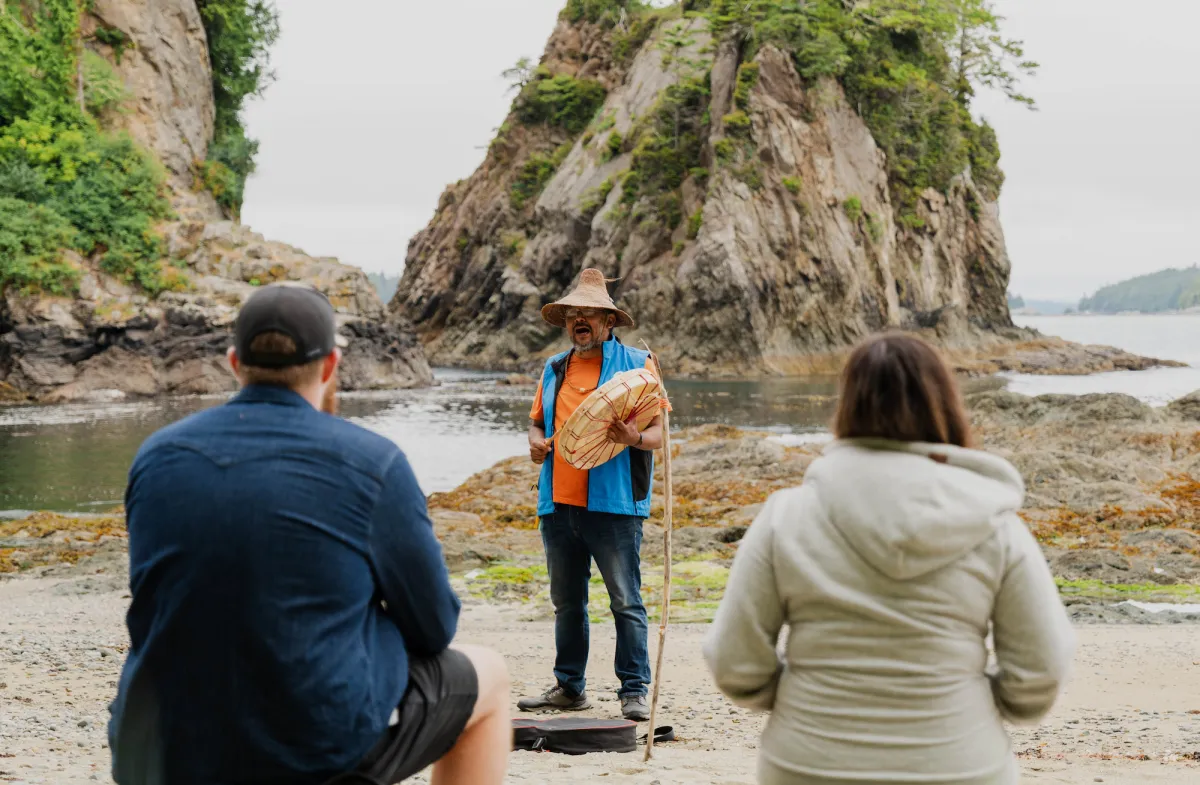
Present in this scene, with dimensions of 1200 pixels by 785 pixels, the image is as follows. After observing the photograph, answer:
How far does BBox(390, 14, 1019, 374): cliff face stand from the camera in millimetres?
56219

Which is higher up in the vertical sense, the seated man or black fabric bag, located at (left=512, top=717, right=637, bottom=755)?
the seated man

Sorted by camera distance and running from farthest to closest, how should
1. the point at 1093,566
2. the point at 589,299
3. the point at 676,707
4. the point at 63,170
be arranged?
the point at 63,170
the point at 1093,566
the point at 676,707
the point at 589,299

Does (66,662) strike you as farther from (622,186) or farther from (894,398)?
(622,186)

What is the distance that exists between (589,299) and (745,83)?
5427 cm

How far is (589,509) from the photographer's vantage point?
549 cm

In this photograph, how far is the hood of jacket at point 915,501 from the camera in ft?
7.32

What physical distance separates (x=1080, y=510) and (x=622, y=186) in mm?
50634

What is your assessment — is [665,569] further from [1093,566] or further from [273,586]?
[1093,566]

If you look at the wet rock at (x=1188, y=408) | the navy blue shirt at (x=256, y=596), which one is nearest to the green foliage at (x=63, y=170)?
the wet rock at (x=1188, y=408)

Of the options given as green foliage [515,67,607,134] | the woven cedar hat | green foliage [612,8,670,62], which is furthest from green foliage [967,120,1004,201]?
the woven cedar hat

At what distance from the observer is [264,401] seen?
8.30ft

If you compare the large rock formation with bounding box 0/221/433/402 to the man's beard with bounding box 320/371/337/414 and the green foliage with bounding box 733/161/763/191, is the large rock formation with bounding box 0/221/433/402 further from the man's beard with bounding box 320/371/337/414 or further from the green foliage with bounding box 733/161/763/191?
the man's beard with bounding box 320/371/337/414

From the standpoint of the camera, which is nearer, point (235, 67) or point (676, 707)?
point (676, 707)

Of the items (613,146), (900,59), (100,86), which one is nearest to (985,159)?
(900,59)
